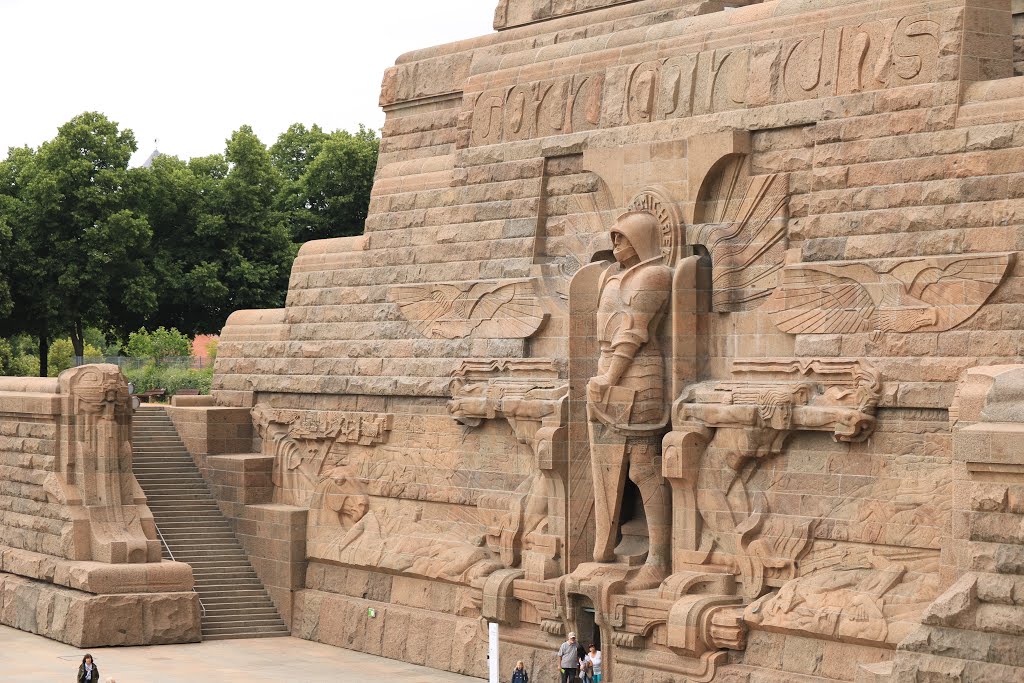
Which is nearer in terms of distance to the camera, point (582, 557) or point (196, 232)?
point (582, 557)

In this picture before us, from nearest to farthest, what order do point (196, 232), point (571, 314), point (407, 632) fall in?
point (571, 314), point (407, 632), point (196, 232)

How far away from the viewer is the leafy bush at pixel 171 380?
47.2m

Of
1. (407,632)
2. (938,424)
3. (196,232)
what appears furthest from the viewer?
(196,232)

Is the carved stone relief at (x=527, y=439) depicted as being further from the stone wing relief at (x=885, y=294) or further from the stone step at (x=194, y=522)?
the stone step at (x=194, y=522)

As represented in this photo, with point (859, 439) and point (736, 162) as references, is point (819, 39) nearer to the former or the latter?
point (736, 162)

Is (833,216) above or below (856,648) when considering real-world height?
above

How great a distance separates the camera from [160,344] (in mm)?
61812

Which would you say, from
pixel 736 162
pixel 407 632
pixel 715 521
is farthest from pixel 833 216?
pixel 407 632

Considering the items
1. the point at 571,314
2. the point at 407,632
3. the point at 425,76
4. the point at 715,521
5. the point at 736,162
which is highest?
the point at 425,76

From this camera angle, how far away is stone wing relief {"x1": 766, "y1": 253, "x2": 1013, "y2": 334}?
64.8 feet

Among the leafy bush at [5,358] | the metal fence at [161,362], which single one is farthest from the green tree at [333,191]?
the leafy bush at [5,358]

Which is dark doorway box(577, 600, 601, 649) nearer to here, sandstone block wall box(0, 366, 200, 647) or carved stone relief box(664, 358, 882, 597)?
carved stone relief box(664, 358, 882, 597)

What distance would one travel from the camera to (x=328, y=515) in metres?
28.8

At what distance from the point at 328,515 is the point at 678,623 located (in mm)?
8460
